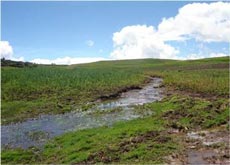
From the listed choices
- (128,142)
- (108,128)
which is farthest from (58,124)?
(128,142)

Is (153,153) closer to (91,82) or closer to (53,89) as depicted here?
(53,89)

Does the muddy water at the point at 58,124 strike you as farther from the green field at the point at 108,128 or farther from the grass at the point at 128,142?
the grass at the point at 128,142

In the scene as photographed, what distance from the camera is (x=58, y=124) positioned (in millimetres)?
22531

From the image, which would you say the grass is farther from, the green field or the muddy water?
the muddy water

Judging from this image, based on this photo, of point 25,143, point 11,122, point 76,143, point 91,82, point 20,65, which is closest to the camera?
point 76,143

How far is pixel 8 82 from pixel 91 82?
30.1 feet

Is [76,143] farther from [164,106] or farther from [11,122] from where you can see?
[164,106]

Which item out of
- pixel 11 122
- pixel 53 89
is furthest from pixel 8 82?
pixel 11 122

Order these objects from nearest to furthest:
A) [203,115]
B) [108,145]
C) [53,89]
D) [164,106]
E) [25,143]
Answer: [108,145] < [25,143] < [203,115] < [164,106] < [53,89]

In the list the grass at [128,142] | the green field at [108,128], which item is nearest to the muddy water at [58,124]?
the green field at [108,128]

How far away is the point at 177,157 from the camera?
13.6 m

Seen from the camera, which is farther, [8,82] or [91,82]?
[91,82]

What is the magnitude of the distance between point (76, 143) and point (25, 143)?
3.03 m

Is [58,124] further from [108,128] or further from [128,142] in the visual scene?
[128,142]
